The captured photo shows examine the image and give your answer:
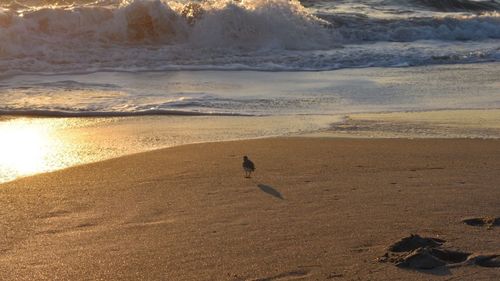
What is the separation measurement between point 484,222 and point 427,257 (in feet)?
2.97

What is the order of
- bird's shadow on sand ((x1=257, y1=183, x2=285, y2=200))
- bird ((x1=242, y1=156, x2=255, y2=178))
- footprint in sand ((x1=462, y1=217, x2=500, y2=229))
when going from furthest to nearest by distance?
Answer: bird ((x1=242, y1=156, x2=255, y2=178)) → bird's shadow on sand ((x1=257, y1=183, x2=285, y2=200)) → footprint in sand ((x1=462, y1=217, x2=500, y2=229))

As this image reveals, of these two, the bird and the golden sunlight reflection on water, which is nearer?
the bird

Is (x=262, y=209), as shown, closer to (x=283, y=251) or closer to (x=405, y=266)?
(x=283, y=251)

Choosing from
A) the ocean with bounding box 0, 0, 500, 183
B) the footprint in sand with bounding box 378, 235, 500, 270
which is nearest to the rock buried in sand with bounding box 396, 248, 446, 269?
the footprint in sand with bounding box 378, 235, 500, 270

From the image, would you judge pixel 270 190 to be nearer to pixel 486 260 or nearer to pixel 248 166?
pixel 248 166

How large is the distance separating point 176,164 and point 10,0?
1562 cm

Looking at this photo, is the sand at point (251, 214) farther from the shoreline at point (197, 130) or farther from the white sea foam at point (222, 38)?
the white sea foam at point (222, 38)

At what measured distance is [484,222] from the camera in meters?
4.64

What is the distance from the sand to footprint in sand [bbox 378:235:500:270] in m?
→ 0.04

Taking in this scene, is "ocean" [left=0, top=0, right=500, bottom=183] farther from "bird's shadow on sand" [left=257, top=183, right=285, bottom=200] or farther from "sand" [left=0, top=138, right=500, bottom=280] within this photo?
"bird's shadow on sand" [left=257, top=183, right=285, bottom=200]

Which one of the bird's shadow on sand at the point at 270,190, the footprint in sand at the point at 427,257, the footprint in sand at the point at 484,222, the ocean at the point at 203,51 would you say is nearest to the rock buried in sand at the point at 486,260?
the footprint in sand at the point at 427,257

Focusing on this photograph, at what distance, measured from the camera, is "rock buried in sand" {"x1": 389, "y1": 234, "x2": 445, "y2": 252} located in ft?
13.5

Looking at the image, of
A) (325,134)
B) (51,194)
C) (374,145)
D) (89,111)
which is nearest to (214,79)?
(89,111)

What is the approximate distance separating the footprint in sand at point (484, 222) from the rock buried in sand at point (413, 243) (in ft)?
1.49
